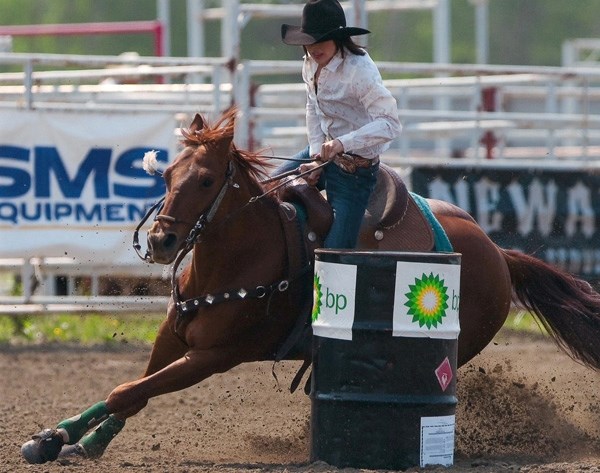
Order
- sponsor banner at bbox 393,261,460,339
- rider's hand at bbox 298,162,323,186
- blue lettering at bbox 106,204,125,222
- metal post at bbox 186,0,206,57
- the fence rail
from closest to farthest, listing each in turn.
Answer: sponsor banner at bbox 393,261,460,339 < rider's hand at bbox 298,162,323,186 < blue lettering at bbox 106,204,125,222 < the fence rail < metal post at bbox 186,0,206,57

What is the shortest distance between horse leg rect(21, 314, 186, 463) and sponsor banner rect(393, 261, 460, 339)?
1172mm

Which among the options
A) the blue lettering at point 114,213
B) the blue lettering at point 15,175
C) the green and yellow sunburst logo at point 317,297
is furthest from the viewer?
the blue lettering at point 114,213

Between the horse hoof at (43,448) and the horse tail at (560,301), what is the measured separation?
2.31 meters

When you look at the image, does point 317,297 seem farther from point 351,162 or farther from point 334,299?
point 351,162

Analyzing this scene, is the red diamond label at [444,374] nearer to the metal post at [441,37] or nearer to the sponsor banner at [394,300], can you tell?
the sponsor banner at [394,300]

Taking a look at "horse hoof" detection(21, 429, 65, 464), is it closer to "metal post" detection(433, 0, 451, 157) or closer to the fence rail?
the fence rail

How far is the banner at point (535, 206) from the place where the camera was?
34.0ft

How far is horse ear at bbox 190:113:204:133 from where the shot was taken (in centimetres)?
519

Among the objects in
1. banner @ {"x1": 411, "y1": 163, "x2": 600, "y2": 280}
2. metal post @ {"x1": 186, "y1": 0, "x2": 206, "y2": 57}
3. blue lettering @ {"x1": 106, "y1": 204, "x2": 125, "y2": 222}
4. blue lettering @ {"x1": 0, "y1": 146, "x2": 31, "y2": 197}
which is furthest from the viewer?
metal post @ {"x1": 186, "y1": 0, "x2": 206, "y2": 57}

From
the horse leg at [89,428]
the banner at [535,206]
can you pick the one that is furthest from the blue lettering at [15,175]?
the horse leg at [89,428]

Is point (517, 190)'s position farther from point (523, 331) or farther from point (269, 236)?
point (269, 236)

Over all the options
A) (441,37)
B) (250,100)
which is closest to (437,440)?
(250,100)

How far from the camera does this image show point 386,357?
468 cm

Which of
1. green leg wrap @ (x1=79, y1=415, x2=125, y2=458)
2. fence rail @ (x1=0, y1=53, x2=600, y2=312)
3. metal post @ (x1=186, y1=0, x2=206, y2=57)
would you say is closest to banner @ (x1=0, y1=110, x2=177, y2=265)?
fence rail @ (x1=0, y1=53, x2=600, y2=312)
